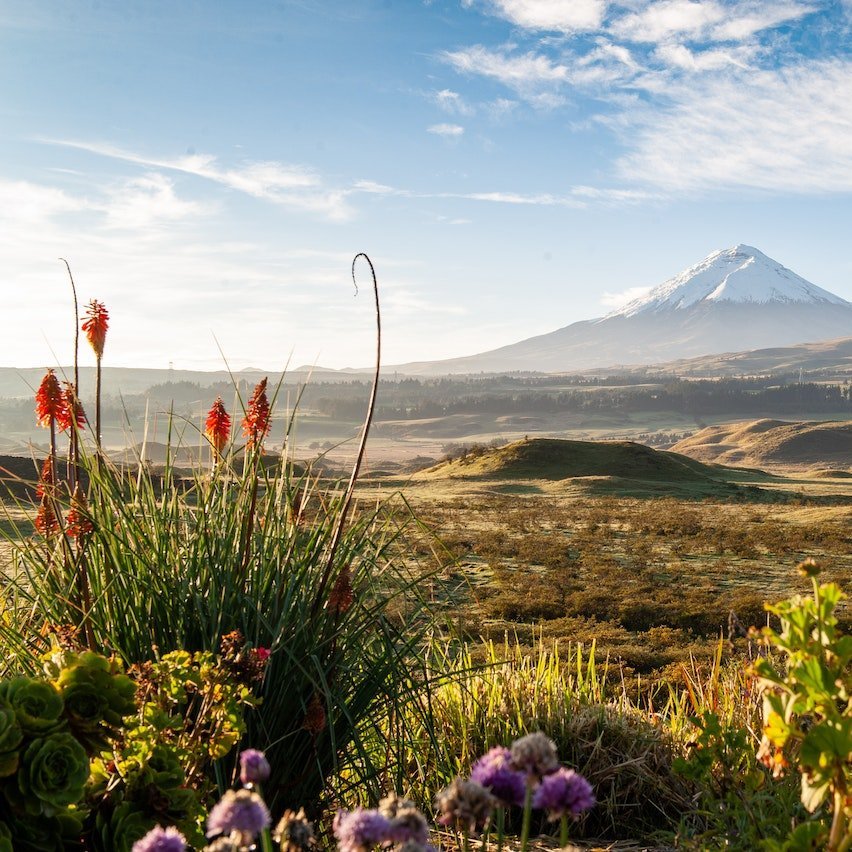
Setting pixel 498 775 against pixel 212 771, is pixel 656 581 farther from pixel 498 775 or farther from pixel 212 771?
pixel 498 775

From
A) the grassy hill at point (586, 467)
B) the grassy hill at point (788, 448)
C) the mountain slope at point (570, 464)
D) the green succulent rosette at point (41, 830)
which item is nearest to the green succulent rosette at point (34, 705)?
the green succulent rosette at point (41, 830)

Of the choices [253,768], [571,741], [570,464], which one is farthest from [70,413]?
[570,464]

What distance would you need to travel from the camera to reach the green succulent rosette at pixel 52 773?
1.85 metres

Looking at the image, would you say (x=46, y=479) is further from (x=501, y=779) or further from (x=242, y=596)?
(x=501, y=779)

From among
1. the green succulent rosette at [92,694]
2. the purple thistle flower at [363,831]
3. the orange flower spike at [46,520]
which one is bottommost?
the green succulent rosette at [92,694]

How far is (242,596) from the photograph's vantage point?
2775 mm

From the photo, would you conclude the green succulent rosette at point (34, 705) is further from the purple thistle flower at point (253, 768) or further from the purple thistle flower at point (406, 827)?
the purple thistle flower at point (406, 827)

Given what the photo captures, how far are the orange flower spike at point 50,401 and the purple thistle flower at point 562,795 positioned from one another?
94.3 inches

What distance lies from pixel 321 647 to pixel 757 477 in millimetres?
49935

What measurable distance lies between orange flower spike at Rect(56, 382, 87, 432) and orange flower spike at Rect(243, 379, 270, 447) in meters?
0.60

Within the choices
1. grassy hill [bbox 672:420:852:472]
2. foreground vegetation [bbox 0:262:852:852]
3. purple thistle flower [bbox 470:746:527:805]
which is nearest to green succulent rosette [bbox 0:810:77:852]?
foreground vegetation [bbox 0:262:852:852]

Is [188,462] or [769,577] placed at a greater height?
[188,462]

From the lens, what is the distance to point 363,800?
10.5 ft

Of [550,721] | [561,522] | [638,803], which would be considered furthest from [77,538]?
[561,522]
